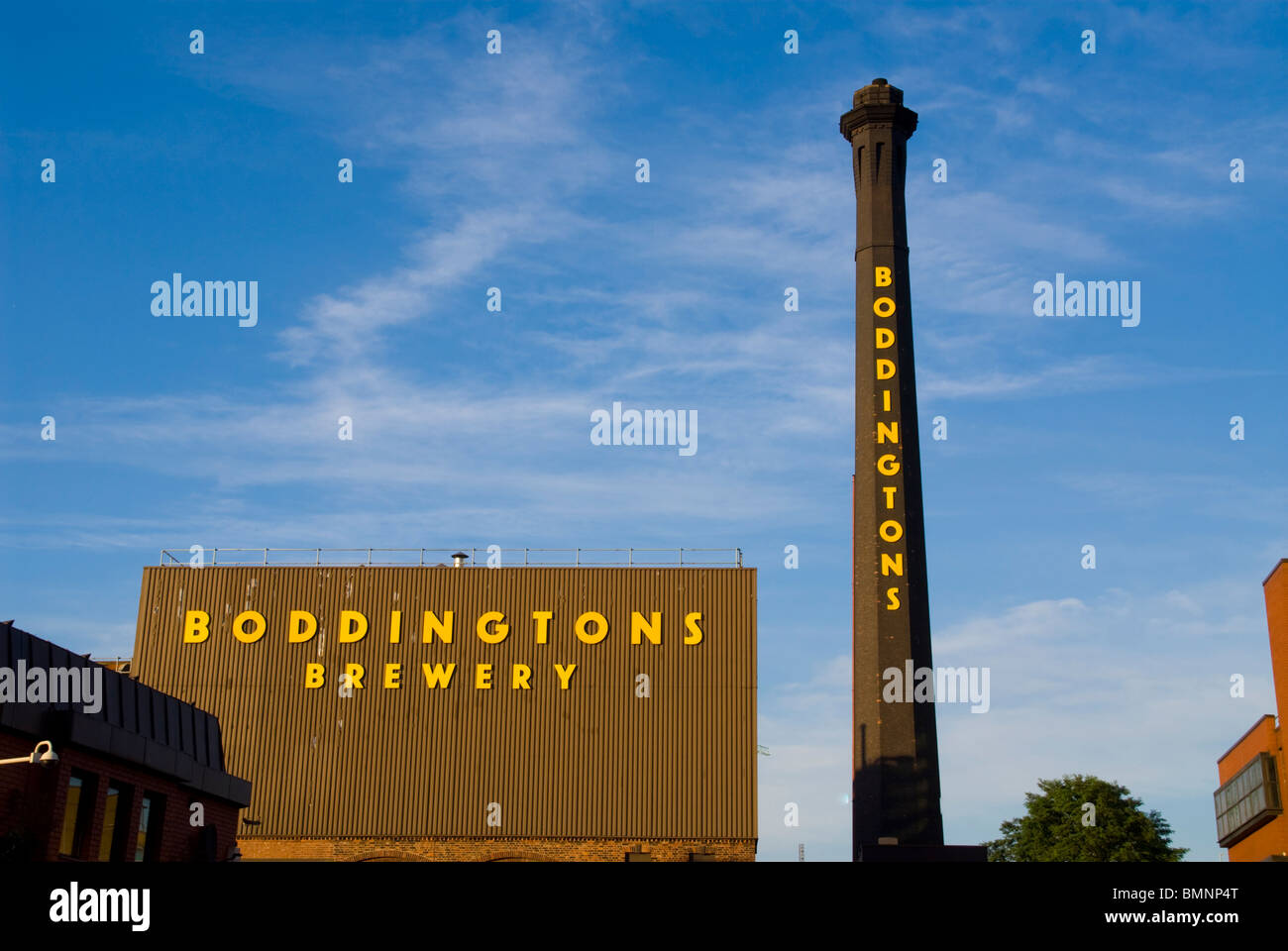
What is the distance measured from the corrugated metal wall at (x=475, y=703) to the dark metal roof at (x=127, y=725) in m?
15.8

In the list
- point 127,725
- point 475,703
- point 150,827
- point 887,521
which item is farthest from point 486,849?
point 127,725

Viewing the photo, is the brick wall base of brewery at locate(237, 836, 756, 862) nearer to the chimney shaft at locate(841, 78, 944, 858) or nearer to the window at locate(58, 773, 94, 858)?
the chimney shaft at locate(841, 78, 944, 858)

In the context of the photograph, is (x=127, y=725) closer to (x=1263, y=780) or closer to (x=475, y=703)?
(x=475, y=703)

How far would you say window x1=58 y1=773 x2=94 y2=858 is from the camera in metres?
22.9

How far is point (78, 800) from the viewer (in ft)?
76.7

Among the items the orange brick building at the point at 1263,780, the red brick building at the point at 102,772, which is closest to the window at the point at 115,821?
the red brick building at the point at 102,772

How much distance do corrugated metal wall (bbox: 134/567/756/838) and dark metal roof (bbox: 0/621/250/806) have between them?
15766mm

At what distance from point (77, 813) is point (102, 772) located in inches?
33.5

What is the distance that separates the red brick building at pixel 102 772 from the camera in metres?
20.9

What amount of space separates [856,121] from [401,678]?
27.8 metres
